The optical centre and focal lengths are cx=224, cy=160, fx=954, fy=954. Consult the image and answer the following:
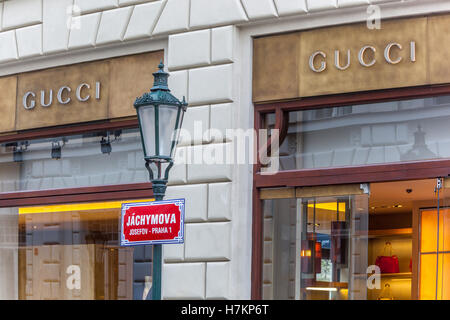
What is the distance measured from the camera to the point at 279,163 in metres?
12.0

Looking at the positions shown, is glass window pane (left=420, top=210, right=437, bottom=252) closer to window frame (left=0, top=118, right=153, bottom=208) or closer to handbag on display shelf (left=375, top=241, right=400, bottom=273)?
handbag on display shelf (left=375, top=241, right=400, bottom=273)

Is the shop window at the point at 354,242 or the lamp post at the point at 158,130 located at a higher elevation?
the lamp post at the point at 158,130

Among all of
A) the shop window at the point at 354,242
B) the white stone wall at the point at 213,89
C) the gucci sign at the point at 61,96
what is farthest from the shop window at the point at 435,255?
the gucci sign at the point at 61,96

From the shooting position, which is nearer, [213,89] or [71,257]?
[213,89]

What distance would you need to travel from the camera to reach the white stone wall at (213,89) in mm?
11805

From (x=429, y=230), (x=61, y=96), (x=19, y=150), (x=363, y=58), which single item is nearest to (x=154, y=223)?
(x=363, y=58)

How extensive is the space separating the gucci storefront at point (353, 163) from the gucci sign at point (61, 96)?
2.69 m

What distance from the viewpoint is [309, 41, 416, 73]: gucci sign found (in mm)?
11125

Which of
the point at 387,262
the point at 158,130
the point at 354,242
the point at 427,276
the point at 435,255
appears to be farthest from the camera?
the point at 387,262

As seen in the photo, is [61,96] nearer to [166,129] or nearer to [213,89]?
[213,89]

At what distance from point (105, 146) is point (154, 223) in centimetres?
491

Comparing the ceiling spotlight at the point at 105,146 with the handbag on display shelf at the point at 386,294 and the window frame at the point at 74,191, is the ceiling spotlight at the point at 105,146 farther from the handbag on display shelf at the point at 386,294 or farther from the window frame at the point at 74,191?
the handbag on display shelf at the point at 386,294

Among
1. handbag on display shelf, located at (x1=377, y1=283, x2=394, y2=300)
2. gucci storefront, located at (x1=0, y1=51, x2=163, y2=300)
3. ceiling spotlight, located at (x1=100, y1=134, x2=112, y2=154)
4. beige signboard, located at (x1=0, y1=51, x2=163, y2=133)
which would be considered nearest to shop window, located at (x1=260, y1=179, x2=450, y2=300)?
handbag on display shelf, located at (x1=377, y1=283, x2=394, y2=300)

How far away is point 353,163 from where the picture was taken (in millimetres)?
11430
